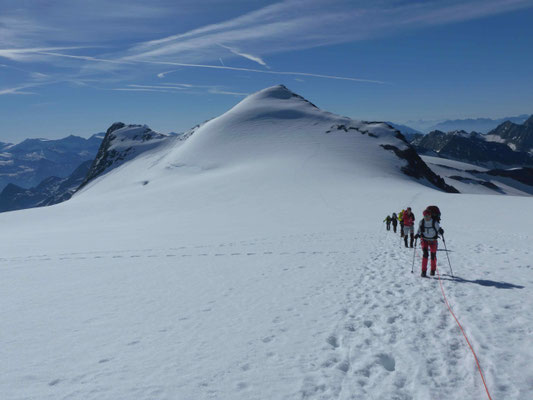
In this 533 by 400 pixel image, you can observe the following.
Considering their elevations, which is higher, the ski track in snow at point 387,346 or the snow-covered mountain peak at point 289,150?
the snow-covered mountain peak at point 289,150

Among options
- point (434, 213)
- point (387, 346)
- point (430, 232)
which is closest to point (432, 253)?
point (430, 232)

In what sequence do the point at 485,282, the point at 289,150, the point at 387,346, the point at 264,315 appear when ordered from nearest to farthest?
1. the point at 387,346
2. the point at 264,315
3. the point at 485,282
4. the point at 289,150

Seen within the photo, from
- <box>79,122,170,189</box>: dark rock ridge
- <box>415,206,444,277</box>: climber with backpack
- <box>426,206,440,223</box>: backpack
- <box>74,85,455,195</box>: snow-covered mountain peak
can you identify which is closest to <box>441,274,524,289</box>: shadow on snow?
<box>415,206,444,277</box>: climber with backpack

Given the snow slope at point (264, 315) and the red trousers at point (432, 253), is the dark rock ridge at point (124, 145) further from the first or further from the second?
the red trousers at point (432, 253)

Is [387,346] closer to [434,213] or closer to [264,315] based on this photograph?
[264,315]

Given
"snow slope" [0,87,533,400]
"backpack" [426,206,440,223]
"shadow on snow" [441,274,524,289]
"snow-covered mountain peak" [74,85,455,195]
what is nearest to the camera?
"snow slope" [0,87,533,400]

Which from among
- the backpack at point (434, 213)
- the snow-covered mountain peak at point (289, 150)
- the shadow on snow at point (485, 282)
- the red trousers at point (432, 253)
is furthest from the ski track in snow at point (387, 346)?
the snow-covered mountain peak at point (289, 150)

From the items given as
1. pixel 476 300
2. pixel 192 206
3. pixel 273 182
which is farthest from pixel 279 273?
pixel 273 182

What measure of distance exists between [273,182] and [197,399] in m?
48.3

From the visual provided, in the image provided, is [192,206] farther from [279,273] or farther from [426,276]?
[426,276]

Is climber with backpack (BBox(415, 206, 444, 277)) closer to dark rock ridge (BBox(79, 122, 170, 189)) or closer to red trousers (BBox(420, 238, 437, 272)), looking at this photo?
red trousers (BBox(420, 238, 437, 272))

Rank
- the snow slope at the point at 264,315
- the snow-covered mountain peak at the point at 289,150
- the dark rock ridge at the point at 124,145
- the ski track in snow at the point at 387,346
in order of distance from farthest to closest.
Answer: the dark rock ridge at the point at 124,145 → the snow-covered mountain peak at the point at 289,150 → the snow slope at the point at 264,315 → the ski track in snow at the point at 387,346

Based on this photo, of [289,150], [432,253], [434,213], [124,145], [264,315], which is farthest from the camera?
[124,145]

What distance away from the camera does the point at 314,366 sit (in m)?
6.15
